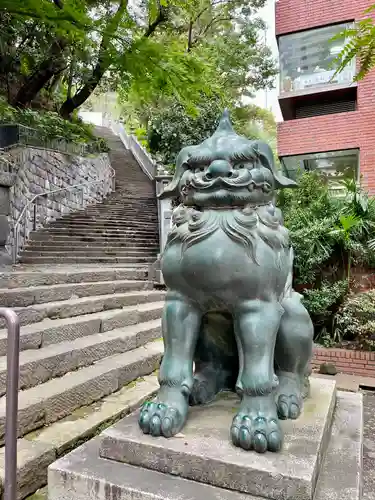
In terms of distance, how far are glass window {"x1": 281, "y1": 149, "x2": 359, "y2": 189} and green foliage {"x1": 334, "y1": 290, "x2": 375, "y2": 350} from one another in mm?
4733

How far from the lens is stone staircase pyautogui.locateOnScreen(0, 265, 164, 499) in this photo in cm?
241

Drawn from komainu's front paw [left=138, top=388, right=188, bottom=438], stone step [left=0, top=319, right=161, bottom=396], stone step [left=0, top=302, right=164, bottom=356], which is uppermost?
komainu's front paw [left=138, top=388, right=188, bottom=438]

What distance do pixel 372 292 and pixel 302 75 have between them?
6.60 metres

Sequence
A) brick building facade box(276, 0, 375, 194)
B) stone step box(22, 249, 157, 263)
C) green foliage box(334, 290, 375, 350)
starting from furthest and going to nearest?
brick building facade box(276, 0, 375, 194) < stone step box(22, 249, 157, 263) < green foliage box(334, 290, 375, 350)

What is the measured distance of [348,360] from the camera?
5.57m

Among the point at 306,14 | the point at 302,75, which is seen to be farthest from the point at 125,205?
the point at 306,14

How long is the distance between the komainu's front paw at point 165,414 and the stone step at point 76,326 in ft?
5.81

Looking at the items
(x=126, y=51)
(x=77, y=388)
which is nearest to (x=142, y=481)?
(x=77, y=388)

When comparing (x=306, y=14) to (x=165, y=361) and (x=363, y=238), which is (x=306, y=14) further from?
(x=165, y=361)

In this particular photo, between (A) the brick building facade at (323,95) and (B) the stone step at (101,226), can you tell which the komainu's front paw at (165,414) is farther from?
(A) the brick building facade at (323,95)

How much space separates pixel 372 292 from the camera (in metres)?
5.63

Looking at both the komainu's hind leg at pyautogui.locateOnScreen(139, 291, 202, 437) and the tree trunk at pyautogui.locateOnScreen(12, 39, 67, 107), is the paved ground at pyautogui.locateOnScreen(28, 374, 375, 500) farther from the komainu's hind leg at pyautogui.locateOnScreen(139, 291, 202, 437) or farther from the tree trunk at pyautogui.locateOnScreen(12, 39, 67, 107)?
the tree trunk at pyautogui.locateOnScreen(12, 39, 67, 107)

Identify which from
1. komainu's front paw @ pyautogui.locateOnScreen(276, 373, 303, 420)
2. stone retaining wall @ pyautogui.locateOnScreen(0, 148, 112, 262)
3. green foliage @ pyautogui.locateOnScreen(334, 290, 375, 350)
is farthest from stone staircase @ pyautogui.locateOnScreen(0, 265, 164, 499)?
stone retaining wall @ pyautogui.locateOnScreen(0, 148, 112, 262)

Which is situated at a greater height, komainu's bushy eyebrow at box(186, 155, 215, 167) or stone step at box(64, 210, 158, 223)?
stone step at box(64, 210, 158, 223)
